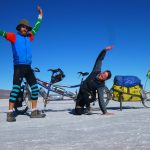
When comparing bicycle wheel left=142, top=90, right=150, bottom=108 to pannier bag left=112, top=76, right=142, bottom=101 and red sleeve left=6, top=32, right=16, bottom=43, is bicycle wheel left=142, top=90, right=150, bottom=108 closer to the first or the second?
pannier bag left=112, top=76, right=142, bottom=101

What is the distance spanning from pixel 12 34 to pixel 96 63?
270 cm

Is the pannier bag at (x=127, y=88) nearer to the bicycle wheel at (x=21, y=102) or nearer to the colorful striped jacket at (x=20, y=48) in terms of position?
the bicycle wheel at (x=21, y=102)

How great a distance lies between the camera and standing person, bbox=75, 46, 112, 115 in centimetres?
983

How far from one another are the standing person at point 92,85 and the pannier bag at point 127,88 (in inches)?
69.3

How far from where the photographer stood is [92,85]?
9938 millimetres

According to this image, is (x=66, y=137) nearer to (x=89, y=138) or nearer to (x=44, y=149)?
(x=89, y=138)

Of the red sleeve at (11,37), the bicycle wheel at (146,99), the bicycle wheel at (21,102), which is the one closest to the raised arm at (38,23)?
the red sleeve at (11,37)

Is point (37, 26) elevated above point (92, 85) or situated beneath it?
elevated above

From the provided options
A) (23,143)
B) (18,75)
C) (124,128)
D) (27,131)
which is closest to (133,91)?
(18,75)

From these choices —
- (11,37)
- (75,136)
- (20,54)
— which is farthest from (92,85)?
(75,136)

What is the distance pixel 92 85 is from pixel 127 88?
7.57 feet

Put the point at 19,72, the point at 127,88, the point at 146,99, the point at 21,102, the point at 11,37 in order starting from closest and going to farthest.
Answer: the point at 11,37 → the point at 19,72 → the point at 21,102 → the point at 127,88 → the point at 146,99

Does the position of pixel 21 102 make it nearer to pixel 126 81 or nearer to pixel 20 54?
pixel 20 54

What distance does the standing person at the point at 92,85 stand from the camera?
9.83m
